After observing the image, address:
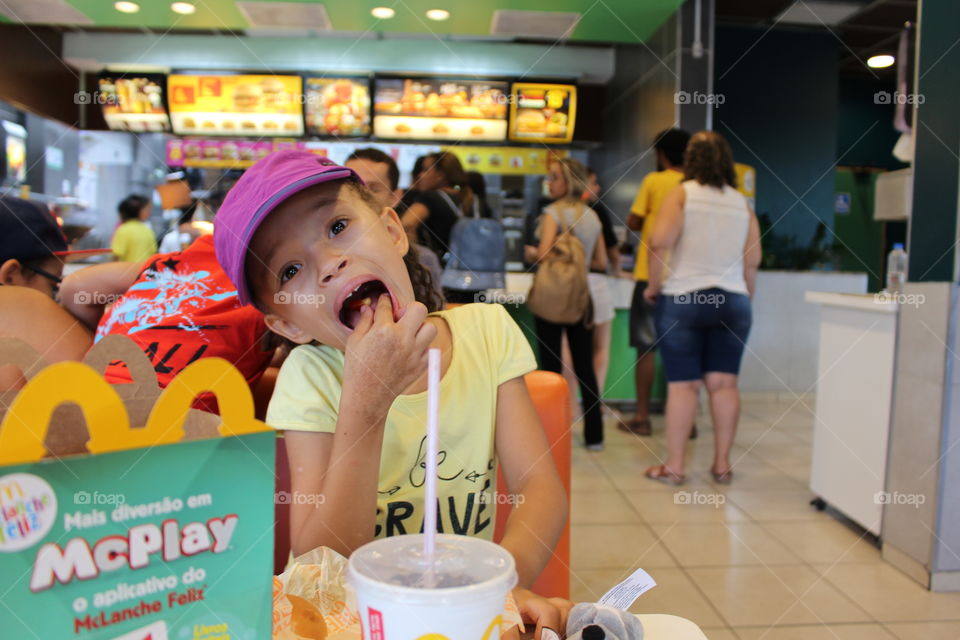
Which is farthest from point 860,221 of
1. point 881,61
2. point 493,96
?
point 493,96

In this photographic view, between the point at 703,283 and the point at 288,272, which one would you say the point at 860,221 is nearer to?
the point at 703,283

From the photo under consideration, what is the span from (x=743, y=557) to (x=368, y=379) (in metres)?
2.26

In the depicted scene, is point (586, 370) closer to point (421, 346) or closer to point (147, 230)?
point (421, 346)

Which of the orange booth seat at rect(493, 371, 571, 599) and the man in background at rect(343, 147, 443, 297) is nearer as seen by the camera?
the orange booth seat at rect(493, 371, 571, 599)

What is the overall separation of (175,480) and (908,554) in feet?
9.00

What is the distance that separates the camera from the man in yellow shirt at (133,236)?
18.5ft

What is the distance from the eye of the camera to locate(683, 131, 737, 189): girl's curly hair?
3139 millimetres

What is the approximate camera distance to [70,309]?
1606mm

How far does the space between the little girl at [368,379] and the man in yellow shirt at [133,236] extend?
5215 millimetres

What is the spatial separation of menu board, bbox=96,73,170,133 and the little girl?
589cm

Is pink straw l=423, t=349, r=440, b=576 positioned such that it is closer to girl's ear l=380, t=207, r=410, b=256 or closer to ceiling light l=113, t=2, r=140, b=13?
girl's ear l=380, t=207, r=410, b=256

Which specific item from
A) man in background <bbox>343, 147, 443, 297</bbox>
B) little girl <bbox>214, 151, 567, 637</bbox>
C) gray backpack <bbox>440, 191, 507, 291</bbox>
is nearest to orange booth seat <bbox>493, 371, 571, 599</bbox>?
little girl <bbox>214, 151, 567, 637</bbox>

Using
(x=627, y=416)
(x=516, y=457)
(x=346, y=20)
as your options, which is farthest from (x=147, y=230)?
(x=516, y=457)

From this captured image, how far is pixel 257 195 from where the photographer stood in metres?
0.83
